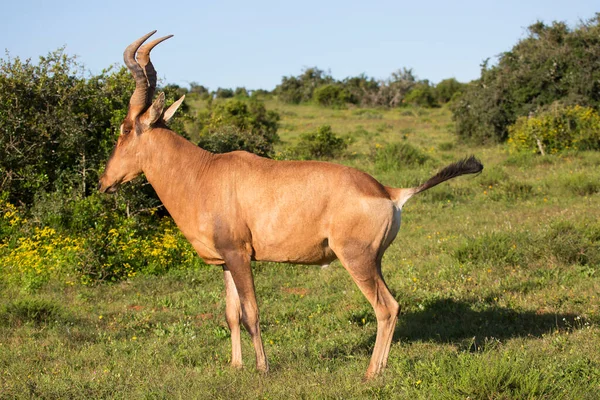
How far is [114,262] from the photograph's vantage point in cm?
977

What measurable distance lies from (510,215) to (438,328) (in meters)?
5.87

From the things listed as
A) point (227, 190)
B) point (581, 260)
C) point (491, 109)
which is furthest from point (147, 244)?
point (491, 109)

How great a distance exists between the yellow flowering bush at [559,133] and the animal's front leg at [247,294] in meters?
15.2

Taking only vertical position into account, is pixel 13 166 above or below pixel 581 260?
above

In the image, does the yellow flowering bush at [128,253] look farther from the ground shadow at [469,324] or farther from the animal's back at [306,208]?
the animal's back at [306,208]

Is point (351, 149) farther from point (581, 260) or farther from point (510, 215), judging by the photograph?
point (581, 260)

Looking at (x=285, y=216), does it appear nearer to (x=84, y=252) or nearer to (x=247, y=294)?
(x=247, y=294)

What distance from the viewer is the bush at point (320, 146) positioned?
20.2 meters

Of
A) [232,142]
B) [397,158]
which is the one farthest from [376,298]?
[397,158]

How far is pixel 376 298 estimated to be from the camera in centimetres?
572

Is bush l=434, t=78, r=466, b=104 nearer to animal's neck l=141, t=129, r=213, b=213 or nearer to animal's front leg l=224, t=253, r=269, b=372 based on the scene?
animal's neck l=141, t=129, r=213, b=213

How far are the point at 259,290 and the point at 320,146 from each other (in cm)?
1183

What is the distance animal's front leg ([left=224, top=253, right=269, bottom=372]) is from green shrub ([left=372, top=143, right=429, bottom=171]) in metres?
12.2

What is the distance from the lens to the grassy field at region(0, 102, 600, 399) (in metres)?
5.07
